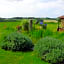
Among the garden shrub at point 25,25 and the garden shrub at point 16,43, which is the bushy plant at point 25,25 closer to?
the garden shrub at point 25,25

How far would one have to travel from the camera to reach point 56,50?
1338 centimetres

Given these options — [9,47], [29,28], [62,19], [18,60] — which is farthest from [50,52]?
[62,19]

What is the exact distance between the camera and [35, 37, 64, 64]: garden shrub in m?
13.1

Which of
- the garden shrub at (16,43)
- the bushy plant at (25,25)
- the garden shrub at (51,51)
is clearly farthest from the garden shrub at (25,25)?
the garden shrub at (51,51)

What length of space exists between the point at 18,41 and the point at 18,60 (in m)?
3.71

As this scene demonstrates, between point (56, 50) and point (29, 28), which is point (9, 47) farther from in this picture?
point (29, 28)

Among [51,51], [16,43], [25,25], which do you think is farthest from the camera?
[25,25]

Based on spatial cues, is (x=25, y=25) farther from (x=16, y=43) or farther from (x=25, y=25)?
(x=16, y=43)

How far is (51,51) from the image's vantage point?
13672 millimetres

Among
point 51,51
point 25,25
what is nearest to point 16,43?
point 51,51

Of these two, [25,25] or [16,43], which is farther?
[25,25]

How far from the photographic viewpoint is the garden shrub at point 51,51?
1311 centimetres

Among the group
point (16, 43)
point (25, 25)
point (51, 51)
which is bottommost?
point (51, 51)

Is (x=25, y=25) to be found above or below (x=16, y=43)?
above
